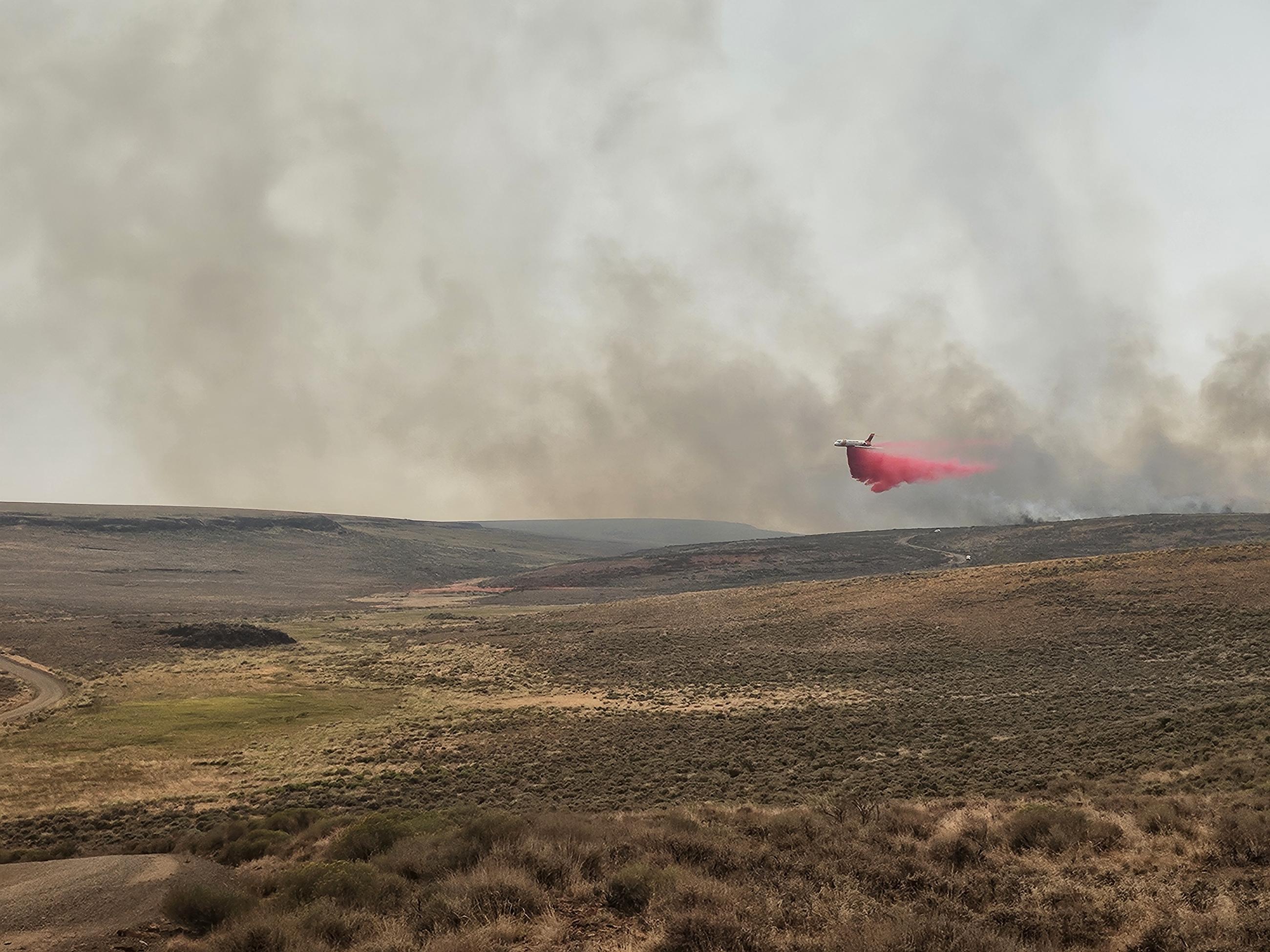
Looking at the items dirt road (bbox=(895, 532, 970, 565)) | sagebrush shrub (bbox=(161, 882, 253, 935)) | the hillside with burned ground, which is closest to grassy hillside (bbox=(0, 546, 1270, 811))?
sagebrush shrub (bbox=(161, 882, 253, 935))

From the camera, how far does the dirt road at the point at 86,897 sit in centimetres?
1124

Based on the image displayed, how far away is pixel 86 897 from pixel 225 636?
60.8 meters

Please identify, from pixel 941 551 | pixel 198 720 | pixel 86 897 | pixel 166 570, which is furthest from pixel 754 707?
pixel 166 570

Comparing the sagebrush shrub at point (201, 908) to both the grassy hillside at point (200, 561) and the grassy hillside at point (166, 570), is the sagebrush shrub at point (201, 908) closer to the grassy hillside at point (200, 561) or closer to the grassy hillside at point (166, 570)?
the grassy hillside at point (166, 570)

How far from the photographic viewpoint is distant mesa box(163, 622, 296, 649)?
2574 inches

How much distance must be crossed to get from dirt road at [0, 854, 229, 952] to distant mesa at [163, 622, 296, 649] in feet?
182

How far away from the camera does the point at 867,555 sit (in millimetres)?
123688

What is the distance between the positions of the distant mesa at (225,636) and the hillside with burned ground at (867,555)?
3985 centimetres

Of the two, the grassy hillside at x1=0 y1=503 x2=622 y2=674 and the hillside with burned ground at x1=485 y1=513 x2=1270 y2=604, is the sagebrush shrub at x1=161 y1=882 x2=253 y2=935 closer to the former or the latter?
the grassy hillside at x1=0 y1=503 x2=622 y2=674

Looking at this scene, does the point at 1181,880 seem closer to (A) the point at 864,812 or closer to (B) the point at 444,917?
(A) the point at 864,812

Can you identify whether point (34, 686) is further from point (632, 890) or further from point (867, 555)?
point (867, 555)

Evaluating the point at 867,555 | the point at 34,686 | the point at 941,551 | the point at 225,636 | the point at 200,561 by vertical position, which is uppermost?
the point at 941,551

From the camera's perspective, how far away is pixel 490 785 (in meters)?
25.2

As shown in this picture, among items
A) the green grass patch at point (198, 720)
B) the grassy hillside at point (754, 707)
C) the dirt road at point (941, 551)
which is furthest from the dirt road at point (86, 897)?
the dirt road at point (941, 551)
